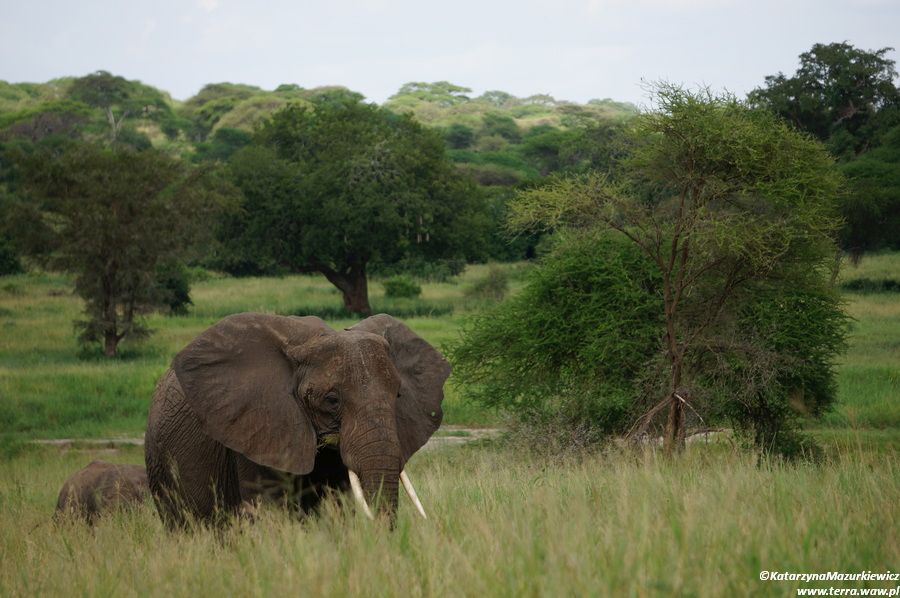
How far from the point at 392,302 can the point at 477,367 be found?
2726 cm

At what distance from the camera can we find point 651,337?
16.1 metres

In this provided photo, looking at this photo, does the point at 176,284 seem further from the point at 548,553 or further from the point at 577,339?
the point at 548,553

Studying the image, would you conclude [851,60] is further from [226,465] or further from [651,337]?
[226,465]

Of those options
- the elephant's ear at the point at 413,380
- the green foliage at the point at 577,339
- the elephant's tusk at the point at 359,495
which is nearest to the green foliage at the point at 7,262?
the green foliage at the point at 577,339

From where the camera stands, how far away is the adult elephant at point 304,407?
622 centimetres

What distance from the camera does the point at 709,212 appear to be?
45.3 feet

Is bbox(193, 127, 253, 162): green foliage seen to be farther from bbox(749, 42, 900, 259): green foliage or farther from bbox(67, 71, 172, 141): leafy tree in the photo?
bbox(749, 42, 900, 259): green foliage

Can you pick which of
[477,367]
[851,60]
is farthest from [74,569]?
[851,60]

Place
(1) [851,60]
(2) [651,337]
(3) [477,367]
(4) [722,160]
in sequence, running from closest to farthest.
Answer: (4) [722,160]
(2) [651,337]
(3) [477,367]
(1) [851,60]

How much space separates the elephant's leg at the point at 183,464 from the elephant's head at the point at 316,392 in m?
0.69

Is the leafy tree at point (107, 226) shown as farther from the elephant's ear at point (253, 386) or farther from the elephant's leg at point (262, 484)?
the elephant's leg at point (262, 484)

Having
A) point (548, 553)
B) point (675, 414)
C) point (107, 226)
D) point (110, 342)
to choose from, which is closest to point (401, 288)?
point (110, 342)

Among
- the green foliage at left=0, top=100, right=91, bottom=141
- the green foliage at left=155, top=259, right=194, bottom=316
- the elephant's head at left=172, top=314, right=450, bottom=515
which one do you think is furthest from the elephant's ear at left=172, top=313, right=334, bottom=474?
the green foliage at left=0, top=100, right=91, bottom=141

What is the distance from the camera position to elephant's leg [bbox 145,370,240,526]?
7.45 m
